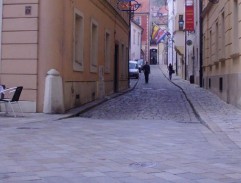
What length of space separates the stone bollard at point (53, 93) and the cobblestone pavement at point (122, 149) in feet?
1.74

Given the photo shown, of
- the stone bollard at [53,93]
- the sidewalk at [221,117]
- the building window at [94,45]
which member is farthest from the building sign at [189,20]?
the stone bollard at [53,93]

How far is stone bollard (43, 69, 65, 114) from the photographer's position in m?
14.0

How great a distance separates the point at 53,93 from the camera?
46.1ft

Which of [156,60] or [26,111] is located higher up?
[156,60]

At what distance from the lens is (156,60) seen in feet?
298

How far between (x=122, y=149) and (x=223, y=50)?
1157 cm

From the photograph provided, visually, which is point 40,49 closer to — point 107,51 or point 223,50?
point 223,50

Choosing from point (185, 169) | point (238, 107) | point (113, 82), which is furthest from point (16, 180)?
point (113, 82)

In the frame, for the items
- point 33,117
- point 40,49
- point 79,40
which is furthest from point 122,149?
point 79,40

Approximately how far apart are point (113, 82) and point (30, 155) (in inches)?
674

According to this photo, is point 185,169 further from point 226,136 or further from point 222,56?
point 222,56

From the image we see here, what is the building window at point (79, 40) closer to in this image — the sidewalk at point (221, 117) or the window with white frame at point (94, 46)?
the window with white frame at point (94, 46)

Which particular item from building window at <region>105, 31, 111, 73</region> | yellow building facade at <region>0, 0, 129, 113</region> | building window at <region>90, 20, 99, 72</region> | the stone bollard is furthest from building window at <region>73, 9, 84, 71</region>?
building window at <region>105, 31, 111, 73</region>

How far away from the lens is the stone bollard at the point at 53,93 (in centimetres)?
1397
